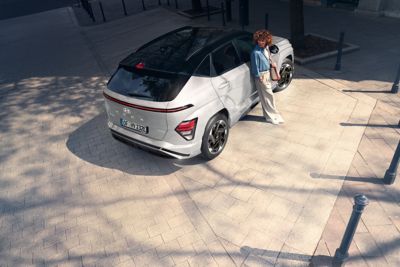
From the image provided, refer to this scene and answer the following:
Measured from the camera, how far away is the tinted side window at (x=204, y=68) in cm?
464

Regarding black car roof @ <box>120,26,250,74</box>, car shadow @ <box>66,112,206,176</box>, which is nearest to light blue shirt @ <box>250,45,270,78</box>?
black car roof @ <box>120,26,250,74</box>

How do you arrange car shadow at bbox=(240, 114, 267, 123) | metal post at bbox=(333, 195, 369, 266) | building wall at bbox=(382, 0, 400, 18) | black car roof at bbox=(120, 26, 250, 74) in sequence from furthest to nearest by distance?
1. building wall at bbox=(382, 0, 400, 18)
2. car shadow at bbox=(240, 114, 267, 123)
3. black car roof at bbox=(120, 26, 250, 74)
4. metal post at bbox=(333, 195, 369, 266)

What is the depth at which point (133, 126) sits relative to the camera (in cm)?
471

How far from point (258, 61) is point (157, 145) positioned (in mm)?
2369

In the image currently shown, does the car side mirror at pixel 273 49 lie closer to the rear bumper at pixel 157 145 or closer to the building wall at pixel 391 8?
the rear bumper at pixel 157 145

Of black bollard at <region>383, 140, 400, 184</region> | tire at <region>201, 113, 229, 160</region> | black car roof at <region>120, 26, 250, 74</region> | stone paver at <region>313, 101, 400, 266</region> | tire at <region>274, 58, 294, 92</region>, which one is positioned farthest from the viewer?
tire at <region>274, 58, 294, 92</region>

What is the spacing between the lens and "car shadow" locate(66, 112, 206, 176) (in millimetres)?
5193

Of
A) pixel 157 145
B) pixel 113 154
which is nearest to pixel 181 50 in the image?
pixel 157 145

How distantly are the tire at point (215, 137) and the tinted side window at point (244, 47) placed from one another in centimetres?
127

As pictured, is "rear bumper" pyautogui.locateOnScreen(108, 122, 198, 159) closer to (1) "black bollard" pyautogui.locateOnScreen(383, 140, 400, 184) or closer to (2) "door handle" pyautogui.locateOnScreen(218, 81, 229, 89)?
(2) "door handle" pyautogui.locateOnScreen(218, 81, 229, 89)

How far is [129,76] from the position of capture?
474cm

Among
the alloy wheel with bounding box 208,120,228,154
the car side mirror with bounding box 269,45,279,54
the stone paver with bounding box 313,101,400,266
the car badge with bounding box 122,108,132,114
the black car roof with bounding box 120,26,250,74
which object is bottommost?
the stone paver with bounding box 313,101,400,266

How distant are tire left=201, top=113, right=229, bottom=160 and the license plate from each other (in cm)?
93

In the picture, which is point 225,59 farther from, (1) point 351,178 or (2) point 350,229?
(2) point 350,229
